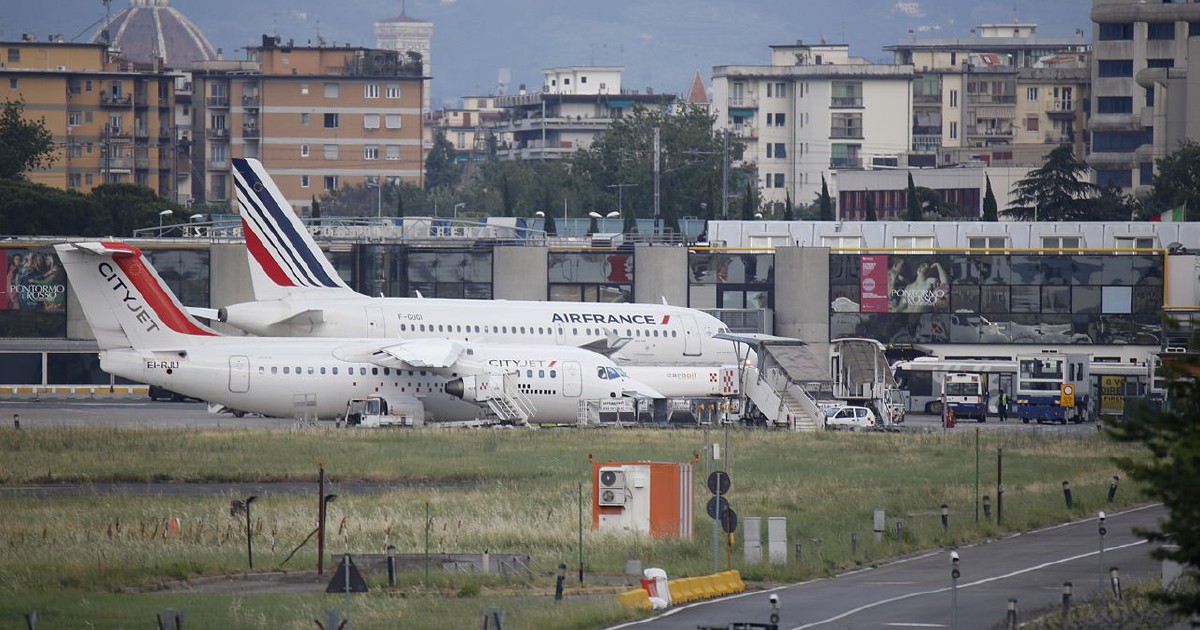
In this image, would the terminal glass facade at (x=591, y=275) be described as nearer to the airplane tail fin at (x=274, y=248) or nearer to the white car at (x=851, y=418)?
the airplane tail fin at (x=274, y=248)

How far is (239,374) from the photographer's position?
58.8 meters

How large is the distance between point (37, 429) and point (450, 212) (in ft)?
436

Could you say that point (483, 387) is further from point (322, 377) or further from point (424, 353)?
point (322, 377)

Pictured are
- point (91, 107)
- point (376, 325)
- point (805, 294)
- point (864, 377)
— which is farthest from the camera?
point (91, 107)

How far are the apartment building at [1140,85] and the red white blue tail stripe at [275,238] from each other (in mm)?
96654

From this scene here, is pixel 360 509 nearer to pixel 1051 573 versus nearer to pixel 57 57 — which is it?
pixel 1051 573

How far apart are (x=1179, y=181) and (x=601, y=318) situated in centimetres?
7442

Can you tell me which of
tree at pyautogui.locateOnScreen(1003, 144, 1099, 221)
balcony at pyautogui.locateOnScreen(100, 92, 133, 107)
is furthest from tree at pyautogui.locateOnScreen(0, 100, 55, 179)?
tree at pyautogui.locateOnScreen(1003, 144, 1099, 221)

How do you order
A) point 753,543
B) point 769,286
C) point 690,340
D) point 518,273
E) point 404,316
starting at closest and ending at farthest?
point 753,543
point 404,316
point 690,340
point 769,286
point 518,273

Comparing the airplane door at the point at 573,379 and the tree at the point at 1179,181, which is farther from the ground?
the tree at the point at 1179,181

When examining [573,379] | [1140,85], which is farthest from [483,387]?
[1140,85]

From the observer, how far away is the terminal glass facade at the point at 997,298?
3479 inches

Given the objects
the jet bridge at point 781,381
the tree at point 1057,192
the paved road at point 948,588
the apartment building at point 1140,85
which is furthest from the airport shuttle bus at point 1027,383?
the apartment building at point 1140,85

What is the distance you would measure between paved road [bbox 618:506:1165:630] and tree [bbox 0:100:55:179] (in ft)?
409
